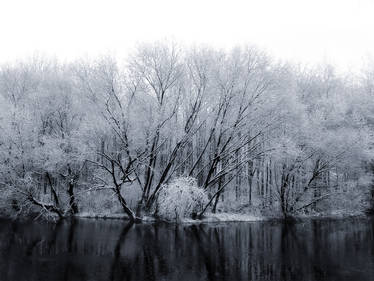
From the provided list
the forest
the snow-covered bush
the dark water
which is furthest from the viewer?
the forest

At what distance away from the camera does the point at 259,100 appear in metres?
29.1

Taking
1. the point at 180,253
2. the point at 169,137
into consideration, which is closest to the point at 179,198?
the point at 169,137

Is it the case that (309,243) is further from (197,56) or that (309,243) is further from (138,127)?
(197,56)

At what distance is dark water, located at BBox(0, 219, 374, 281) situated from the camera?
11.6 metres

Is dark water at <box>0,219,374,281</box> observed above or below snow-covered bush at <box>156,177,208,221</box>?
below

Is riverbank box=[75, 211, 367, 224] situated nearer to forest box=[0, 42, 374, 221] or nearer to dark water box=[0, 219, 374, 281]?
forest box=[0, 42, 374, 221]

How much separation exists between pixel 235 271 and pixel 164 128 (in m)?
17.2

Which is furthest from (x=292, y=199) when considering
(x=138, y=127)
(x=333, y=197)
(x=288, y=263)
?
(x=288, y=263)

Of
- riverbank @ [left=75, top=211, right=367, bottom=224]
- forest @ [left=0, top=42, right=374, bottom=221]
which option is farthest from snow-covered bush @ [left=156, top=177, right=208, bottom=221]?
riverbank @ [left=75, top=211, right=367, bottom=224]

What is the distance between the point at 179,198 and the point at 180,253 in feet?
35.4

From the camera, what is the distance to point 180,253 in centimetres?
1526

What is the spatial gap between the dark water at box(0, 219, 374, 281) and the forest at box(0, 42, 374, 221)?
5368mm

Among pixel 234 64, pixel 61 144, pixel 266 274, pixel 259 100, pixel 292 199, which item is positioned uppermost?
pixel 234 64

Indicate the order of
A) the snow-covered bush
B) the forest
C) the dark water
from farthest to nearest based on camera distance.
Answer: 1. the forest
2. the snow-covered bush
3. the dark water
